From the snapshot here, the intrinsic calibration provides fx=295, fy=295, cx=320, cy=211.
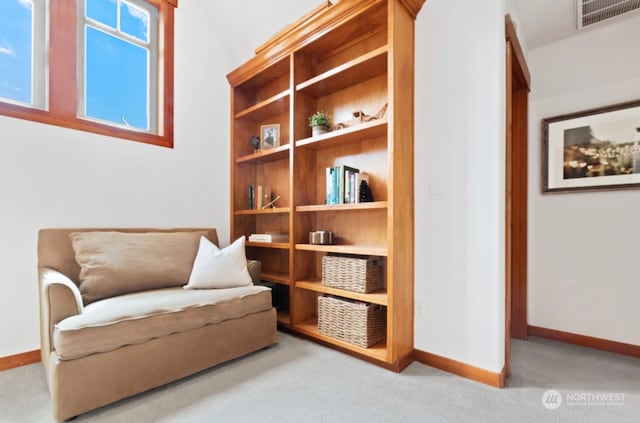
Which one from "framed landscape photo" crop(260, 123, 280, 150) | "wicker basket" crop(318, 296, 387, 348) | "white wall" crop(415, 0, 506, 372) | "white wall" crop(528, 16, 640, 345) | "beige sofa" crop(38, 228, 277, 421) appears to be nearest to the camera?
"beige sofa" crop(38, 228, 277, 421)

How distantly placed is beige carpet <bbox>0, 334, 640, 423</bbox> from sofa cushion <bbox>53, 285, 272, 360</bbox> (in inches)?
12.6

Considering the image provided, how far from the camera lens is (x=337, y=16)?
6.86 ft

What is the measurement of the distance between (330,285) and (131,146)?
6.50 feet

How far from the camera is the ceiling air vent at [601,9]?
194cm

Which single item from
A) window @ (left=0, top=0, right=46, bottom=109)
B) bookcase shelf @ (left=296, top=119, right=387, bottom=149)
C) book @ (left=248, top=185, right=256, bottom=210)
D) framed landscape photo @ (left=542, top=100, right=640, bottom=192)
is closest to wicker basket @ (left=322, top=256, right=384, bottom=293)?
bookcase shelf @ (left=296, top=119, right=387, bottom=149)

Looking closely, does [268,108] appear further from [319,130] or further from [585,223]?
[585,223]

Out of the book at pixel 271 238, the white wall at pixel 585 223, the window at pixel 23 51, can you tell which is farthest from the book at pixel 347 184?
the window at pixel 23 51

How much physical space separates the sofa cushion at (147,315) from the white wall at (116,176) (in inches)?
28.0

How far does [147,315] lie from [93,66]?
210 centimetres

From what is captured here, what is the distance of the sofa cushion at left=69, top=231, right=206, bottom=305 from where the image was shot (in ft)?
6.14

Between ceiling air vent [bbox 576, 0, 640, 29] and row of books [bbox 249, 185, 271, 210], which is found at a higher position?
ceiling air vent [bbox 576, 0, 640, 29]

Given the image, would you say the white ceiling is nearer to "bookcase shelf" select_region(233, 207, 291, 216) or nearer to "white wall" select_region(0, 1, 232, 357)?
"white wall" select_region(0, 1, 232, 357)

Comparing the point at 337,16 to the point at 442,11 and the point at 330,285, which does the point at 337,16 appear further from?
the point at 330,285

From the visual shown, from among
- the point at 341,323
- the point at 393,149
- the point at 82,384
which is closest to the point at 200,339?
the point at 82,384
